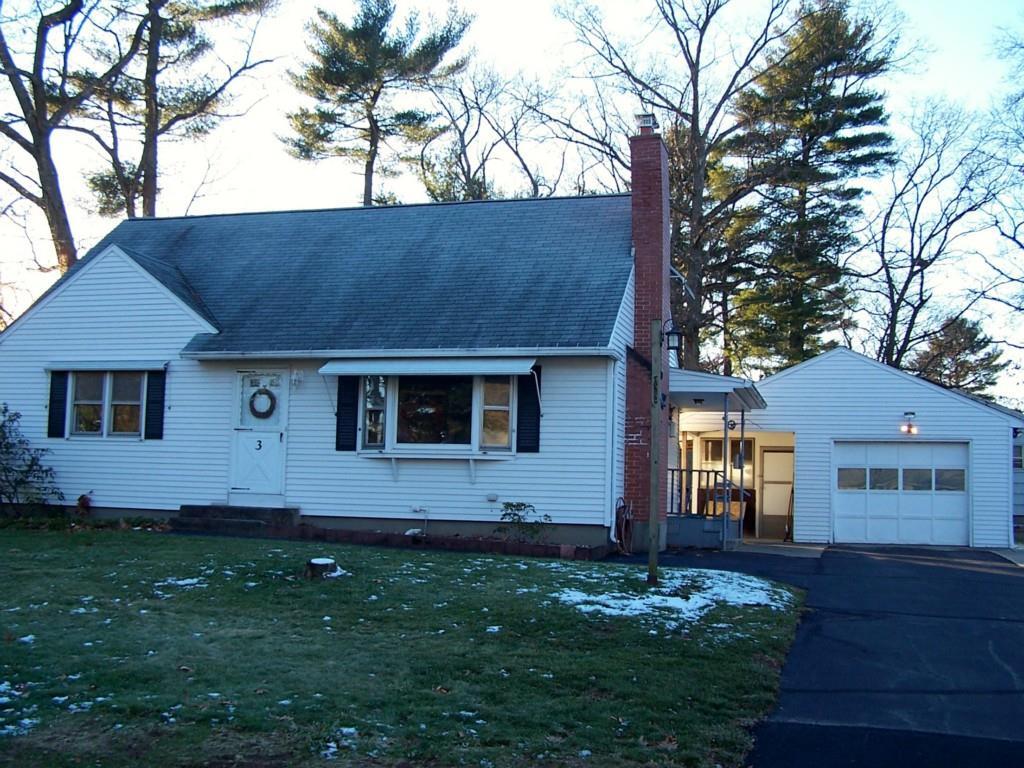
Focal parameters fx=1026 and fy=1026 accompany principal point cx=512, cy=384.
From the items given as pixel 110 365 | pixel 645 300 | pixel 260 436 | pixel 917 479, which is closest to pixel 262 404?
pixel 260 436

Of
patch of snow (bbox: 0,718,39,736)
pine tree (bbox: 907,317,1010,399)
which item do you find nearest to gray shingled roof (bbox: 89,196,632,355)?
patch of snow (bbox: 0,718,39,736)

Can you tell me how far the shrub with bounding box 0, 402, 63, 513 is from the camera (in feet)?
55.4

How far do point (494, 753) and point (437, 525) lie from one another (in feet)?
32.5

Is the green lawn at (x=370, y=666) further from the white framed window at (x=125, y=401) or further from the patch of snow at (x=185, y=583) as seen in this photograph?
the white framed window at (x=125, y=401)

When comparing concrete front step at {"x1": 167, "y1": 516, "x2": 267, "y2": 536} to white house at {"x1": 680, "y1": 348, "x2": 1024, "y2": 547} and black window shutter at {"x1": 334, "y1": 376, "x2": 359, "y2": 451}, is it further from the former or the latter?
white house at {"x1": 680, "y1": 348, "x2": 1024, "y2": 547}

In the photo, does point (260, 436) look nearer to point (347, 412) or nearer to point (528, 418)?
point (347, 412)

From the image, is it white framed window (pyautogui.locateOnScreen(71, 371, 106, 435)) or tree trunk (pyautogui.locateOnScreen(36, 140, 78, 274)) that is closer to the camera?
white framed window (pyautogui.locateOnScreen(71, 371, 106, 435))

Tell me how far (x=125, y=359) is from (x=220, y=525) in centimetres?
353

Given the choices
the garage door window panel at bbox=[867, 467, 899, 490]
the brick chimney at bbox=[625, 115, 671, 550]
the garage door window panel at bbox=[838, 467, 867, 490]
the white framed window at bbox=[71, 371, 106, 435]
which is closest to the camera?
the brick chimney at bbox=[625, 115, 671, 550]

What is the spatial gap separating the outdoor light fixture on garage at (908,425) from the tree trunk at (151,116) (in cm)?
2122

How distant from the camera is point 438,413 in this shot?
15.6m

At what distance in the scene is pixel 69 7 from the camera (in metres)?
26.4

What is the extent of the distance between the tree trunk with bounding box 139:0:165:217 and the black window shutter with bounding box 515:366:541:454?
61.3 feet

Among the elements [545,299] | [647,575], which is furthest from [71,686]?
[545,299]
